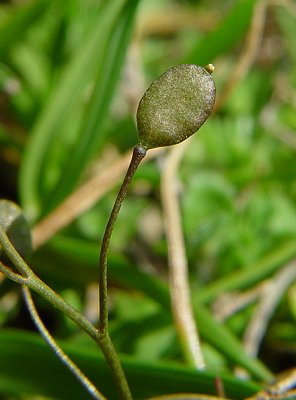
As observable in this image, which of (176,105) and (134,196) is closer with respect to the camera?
(176,105)

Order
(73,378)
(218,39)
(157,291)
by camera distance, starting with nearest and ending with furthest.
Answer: (73,378)
(157,291)
(218,39)

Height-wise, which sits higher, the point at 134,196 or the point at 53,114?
the point at 53,114

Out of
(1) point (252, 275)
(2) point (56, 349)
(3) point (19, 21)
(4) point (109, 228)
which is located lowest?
(1) point (252, 275)

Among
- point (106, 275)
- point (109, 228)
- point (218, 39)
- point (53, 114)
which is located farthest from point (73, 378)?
point (218, 39)

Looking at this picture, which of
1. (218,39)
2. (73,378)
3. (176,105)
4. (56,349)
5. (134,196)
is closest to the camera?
(176,105)

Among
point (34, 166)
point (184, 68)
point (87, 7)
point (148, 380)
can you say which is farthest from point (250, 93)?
point (184, 68)

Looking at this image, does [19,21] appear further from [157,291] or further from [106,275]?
[106,275]

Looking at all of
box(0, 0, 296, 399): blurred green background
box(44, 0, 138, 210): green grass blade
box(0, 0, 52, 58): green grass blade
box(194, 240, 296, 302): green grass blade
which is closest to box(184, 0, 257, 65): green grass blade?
box(0, 0, 296, 399): blurred green background
